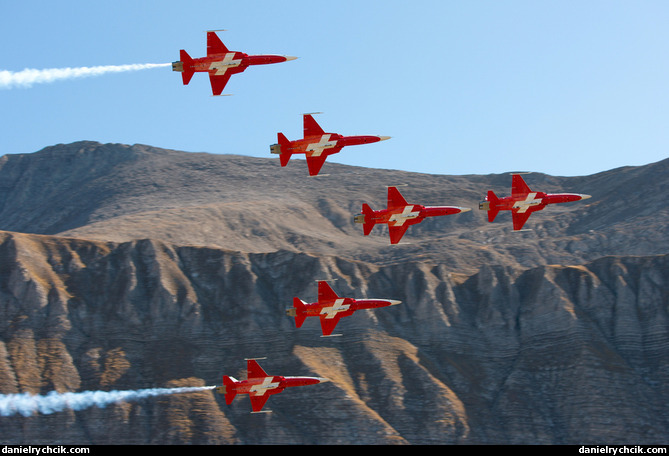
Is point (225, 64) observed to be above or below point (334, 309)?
above

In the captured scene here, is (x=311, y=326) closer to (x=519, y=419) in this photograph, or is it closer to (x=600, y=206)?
(x=519, y=419)

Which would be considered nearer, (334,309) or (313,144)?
(313,144)

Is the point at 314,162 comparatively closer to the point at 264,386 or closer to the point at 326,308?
the point at 326,308

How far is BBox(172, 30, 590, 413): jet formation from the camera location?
67.8 metres

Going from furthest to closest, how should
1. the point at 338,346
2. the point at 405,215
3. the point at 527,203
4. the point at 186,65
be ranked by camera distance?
the point at 338,346, the point at 405,215, the point at 527,203, the point at 186,65

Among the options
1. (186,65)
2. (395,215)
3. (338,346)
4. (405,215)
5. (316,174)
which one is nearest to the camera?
(186,65)

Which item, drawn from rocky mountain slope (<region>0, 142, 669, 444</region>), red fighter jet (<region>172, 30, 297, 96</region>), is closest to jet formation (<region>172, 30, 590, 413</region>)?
red fighter jet (<region>172, 30, 297, 96</region>)

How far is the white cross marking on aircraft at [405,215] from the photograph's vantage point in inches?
2820

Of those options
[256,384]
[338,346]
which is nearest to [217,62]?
[256,384]

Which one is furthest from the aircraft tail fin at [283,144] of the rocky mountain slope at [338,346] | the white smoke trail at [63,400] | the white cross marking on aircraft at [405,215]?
the rocky mountain slope at [338,346]

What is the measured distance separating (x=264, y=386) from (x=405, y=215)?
62.4 ft

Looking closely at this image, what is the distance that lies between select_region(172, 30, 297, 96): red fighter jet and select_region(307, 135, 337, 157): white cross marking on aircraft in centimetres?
691

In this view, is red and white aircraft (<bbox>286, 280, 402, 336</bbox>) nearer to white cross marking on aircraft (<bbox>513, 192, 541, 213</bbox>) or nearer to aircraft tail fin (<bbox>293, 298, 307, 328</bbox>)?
aircraft tail fin (<bbox>293, 298, 307, 328</bbox>)

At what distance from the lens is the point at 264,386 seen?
74.8m
